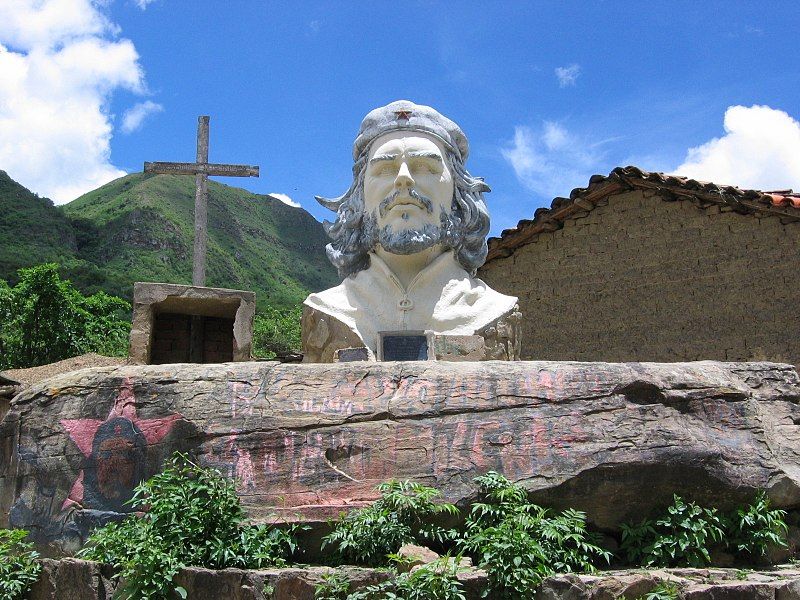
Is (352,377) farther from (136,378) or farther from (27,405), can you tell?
(27,405)

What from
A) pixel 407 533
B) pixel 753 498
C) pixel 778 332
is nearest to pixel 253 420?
pixel 407 533

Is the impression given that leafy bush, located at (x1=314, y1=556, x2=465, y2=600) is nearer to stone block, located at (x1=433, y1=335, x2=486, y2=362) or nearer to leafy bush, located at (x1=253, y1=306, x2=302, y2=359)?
stone block, located at (x1=433, y1=335, x2=486, y2=362)

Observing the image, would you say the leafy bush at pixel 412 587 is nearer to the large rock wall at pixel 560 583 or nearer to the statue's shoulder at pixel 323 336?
the large rock wall at pixel 560 583

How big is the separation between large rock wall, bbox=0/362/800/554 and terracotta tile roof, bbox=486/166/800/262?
17.5 ft

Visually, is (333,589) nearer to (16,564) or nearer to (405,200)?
(16,564)

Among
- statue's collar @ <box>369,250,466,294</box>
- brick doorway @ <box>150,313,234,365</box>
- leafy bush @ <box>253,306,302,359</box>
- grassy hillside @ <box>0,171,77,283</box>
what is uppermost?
grassy hillside @ <box>0,171,77,283</box>

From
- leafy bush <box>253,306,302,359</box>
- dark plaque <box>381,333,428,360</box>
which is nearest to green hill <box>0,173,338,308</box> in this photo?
leafy bush <box>253,306,302,359</box>

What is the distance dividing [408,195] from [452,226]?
0.42 metres

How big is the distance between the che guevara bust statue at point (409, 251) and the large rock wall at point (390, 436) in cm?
98

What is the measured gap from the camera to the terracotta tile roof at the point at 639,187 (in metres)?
9.12

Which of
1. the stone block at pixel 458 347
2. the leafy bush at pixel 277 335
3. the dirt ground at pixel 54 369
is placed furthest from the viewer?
the leafy bush at pixel 277 335

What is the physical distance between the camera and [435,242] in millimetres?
5453

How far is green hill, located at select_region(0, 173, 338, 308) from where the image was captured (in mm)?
28938

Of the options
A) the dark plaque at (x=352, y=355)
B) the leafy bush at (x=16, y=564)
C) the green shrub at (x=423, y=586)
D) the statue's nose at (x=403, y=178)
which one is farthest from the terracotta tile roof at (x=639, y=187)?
the leafy bush at (x=16, y=564)
